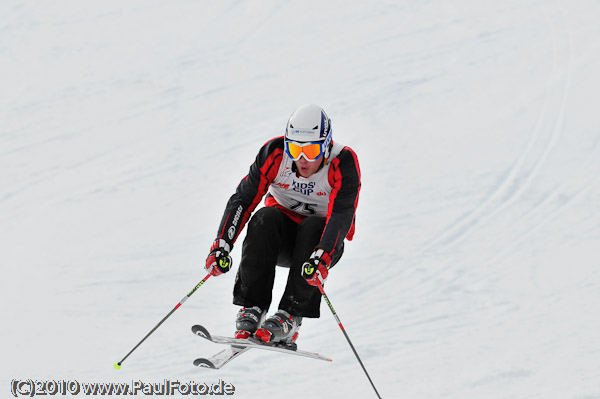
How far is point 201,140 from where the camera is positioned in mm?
10141

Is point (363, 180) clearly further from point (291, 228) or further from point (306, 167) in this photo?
point (306, 167)

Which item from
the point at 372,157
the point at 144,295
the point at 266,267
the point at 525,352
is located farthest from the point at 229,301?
the point at 372,157

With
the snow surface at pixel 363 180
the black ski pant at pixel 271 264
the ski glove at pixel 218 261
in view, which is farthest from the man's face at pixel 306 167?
the snow surface at pixel 363 180

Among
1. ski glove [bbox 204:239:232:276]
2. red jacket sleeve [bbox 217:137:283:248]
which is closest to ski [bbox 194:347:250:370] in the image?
ski glove [bbox 204:239:232:276]

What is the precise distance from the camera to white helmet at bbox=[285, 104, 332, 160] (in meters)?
4.65

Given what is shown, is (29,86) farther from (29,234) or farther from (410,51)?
(410,51)

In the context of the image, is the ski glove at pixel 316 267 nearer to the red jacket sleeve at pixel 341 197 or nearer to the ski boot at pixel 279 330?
the red jacket sleeve at pixel 341 197

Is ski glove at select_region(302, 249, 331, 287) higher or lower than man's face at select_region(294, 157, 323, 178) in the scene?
lower

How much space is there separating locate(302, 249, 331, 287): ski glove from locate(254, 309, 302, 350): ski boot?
30 cm

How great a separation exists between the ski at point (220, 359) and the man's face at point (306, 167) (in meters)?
1.19

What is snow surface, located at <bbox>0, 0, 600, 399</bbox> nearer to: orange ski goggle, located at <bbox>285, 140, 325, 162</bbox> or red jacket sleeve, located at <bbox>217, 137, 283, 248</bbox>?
red jacket sleeve, located at <bbox>217, 137, 283, 248</bbox>

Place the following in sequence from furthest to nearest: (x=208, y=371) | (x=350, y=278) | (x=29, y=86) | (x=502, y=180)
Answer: (x=29, y=86), (x=502, y=180), (x=350, y=278), (x=208, y=371)

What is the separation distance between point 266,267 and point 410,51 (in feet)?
28.6

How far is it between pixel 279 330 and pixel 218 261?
22.7 inches
